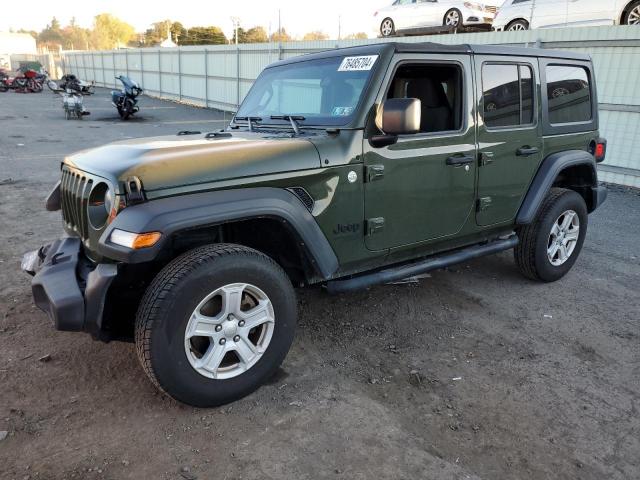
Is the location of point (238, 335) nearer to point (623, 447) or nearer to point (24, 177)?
A: point (623, 447)

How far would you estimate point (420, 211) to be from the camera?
11.7 ft

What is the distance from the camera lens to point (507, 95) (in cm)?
405

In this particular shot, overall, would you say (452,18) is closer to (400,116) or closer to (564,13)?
(564,13)

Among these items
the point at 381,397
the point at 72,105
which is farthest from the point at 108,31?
the point at 381,397

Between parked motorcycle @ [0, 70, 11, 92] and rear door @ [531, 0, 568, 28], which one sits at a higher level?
rear door @ [531, 0, 568, 28]

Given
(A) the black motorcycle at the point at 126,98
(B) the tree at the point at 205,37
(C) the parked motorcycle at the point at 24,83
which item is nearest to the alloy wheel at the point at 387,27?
(A) the black motorcycle at the point at 126,98

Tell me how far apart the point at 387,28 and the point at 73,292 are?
52.7ft

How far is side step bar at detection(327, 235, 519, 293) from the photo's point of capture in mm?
3352

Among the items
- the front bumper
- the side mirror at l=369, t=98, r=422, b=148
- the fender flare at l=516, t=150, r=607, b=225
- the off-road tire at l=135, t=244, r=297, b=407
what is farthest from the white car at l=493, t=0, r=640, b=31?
the front bumper

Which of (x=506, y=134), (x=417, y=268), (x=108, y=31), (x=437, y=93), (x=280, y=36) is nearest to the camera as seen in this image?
(x=417, y=268)

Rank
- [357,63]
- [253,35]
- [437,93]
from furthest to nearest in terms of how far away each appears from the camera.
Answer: [253,35] < [437,93] < [357,63]

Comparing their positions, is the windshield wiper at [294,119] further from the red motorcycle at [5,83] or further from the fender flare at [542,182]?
the red motorcycle at [5,83]

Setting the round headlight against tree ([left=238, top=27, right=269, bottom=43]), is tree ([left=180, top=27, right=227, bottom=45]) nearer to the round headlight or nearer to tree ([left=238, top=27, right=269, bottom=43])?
tree ([left=238, top=27, right=269, bottom=43])

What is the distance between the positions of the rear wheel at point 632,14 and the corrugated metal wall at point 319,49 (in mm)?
1935
